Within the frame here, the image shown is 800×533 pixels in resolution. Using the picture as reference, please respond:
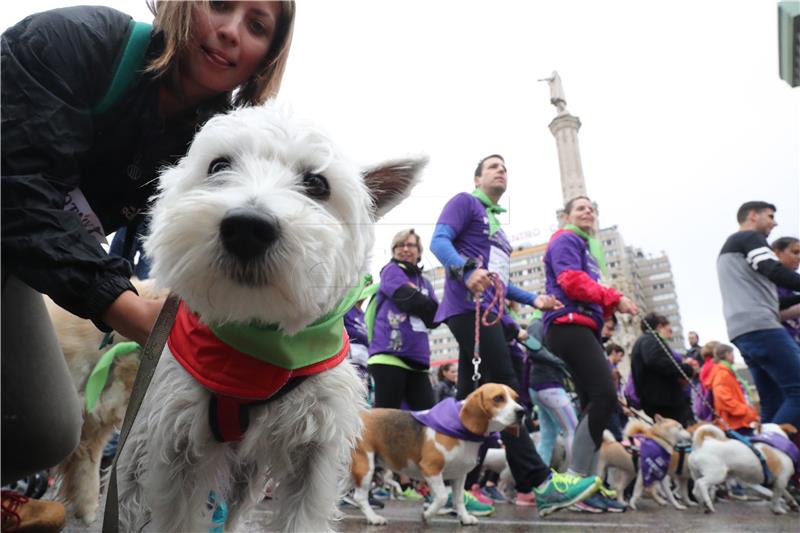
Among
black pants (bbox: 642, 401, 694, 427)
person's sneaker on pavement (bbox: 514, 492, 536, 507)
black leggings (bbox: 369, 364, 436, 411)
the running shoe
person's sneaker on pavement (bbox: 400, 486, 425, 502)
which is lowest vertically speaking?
person's sneaker on pavement (bbox: 400, 486, 425, 502)

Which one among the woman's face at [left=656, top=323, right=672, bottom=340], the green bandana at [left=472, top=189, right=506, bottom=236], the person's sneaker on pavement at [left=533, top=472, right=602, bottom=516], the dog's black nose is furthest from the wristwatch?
the woman's face at [left=656, top=323, right=672, bottom=340]

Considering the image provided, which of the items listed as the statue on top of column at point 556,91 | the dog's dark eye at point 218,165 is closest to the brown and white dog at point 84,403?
the dog's dark eye at point 218,165

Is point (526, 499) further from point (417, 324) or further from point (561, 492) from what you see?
point (417, 324)

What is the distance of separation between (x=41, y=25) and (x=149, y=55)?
1.05 feet

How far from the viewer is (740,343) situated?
565 centimetres

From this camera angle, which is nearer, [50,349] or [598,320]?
[50,349]

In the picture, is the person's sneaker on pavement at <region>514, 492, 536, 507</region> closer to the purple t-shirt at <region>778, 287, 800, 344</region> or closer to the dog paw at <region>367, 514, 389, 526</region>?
the dog paw at <region>367, 514, 389, 526</region>

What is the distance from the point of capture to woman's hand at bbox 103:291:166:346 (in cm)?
156

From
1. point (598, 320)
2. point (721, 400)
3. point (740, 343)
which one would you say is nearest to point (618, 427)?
point (721, 400)

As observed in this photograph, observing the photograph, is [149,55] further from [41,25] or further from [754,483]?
[754,483]

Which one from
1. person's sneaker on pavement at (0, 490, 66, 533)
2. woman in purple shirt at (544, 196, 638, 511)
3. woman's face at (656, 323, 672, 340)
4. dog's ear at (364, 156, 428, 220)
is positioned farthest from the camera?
woman's face at (656, 323, 672, 340)

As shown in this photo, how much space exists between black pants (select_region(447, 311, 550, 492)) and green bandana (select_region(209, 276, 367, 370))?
8.81 ft

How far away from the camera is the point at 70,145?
1.71 m

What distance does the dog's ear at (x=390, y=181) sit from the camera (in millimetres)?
2078
